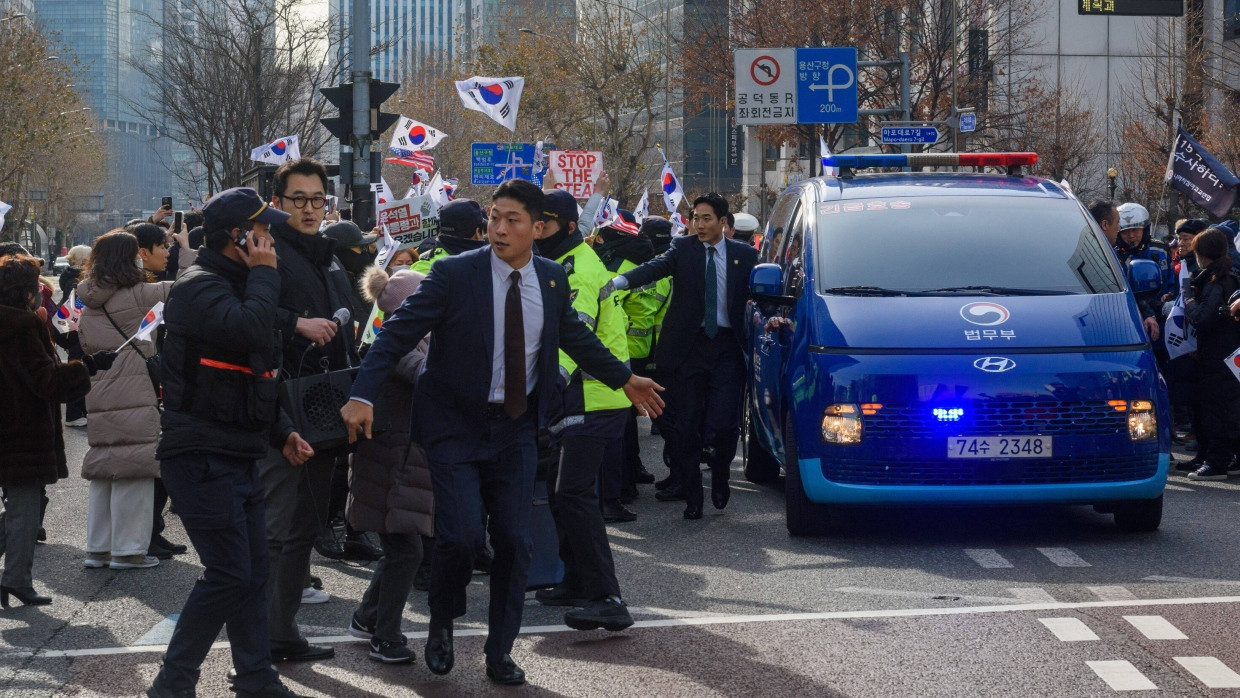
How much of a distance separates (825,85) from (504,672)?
22.0m

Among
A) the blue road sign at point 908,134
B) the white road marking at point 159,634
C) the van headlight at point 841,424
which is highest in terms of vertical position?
the blue road sign at point 908,134

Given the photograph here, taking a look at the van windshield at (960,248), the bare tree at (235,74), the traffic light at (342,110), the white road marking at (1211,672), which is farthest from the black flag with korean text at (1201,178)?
the bare tree at (235,74)

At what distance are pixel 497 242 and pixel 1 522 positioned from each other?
3.50 meters

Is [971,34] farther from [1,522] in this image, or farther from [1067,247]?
[1,522]

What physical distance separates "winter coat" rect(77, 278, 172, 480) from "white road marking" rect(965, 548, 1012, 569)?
13.8 feet

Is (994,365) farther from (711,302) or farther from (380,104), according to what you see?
(380,104)

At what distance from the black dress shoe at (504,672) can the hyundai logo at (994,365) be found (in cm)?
338

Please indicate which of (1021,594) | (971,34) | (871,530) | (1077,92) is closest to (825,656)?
(1021,594)

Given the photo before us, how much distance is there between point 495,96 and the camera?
19422 millimetres

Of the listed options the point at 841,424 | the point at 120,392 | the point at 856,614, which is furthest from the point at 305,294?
the point at 841,424

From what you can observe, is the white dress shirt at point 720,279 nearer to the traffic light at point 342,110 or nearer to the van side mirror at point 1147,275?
the van side mirror at point 1147,275

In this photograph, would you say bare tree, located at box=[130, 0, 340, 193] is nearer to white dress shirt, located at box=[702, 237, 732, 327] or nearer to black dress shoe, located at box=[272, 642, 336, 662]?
white dress shirt, located at box=[702, 237, 732, 327]

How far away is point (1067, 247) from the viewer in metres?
9.25

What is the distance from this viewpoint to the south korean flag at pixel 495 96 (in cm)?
1931
